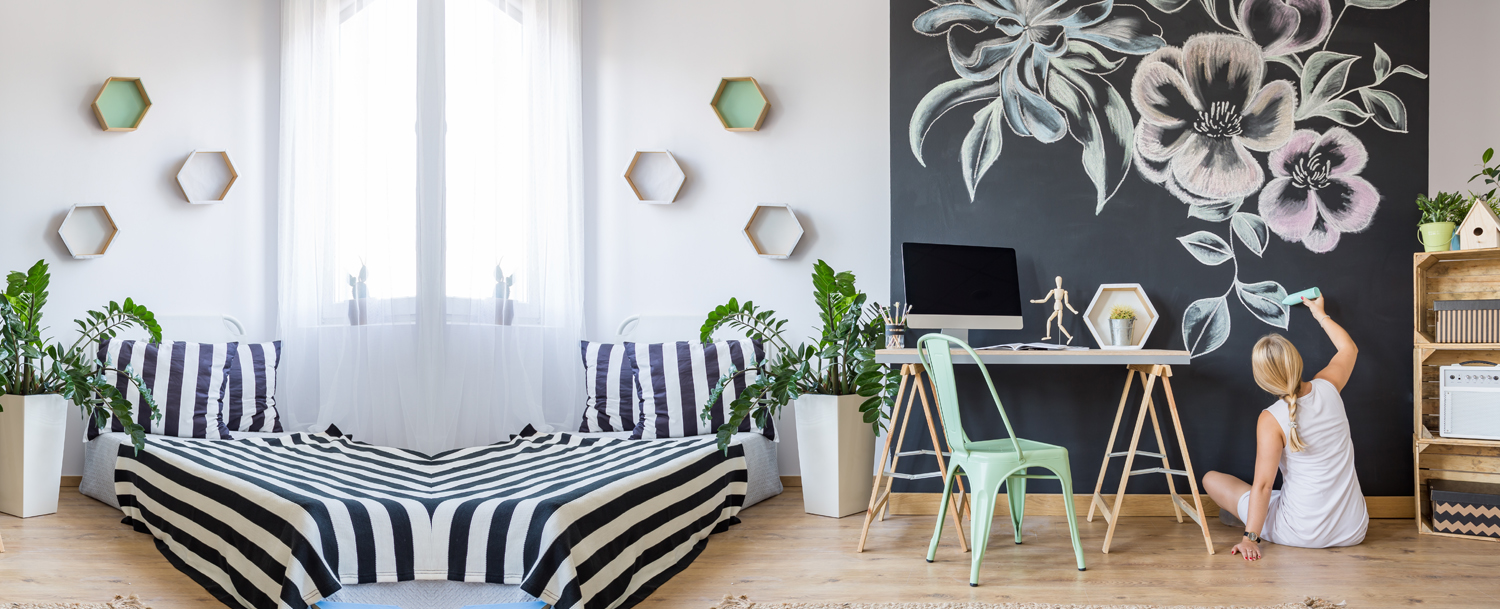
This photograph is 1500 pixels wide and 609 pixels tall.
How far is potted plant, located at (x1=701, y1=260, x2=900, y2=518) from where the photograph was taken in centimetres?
328

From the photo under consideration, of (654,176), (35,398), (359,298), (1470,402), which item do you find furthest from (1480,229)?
(35,398)

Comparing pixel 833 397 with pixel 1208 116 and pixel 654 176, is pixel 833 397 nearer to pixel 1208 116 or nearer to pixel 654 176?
pixel 654 176

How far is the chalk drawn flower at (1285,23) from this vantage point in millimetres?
3379

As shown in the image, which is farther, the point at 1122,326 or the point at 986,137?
the point at 986,137

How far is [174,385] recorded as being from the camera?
11.3 ft

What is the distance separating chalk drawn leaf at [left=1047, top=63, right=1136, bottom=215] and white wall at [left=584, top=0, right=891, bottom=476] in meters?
0.80

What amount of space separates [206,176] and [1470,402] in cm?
524

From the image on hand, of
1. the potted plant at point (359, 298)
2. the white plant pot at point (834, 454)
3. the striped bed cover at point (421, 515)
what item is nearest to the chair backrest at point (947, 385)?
the white plant pot at point (834, 454)

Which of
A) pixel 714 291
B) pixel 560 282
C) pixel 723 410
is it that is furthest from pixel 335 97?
pixel 723 410

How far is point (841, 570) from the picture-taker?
2623 millimetres

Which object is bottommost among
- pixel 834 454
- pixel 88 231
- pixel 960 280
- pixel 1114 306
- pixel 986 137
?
pixel 834 454

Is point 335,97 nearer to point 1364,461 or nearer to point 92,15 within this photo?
point 92,15

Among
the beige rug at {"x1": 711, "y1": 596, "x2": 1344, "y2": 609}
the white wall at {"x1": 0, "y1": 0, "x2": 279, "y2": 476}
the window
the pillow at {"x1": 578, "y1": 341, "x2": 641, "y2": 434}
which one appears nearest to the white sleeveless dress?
the beige rug at {"x1": 711, "y1": 596, "x2": 1344, "y2": 609}

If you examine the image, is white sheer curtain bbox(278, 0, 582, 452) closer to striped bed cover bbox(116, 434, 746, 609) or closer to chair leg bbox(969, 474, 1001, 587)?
striped bed cover bbox(116, 434, 746, 609)
